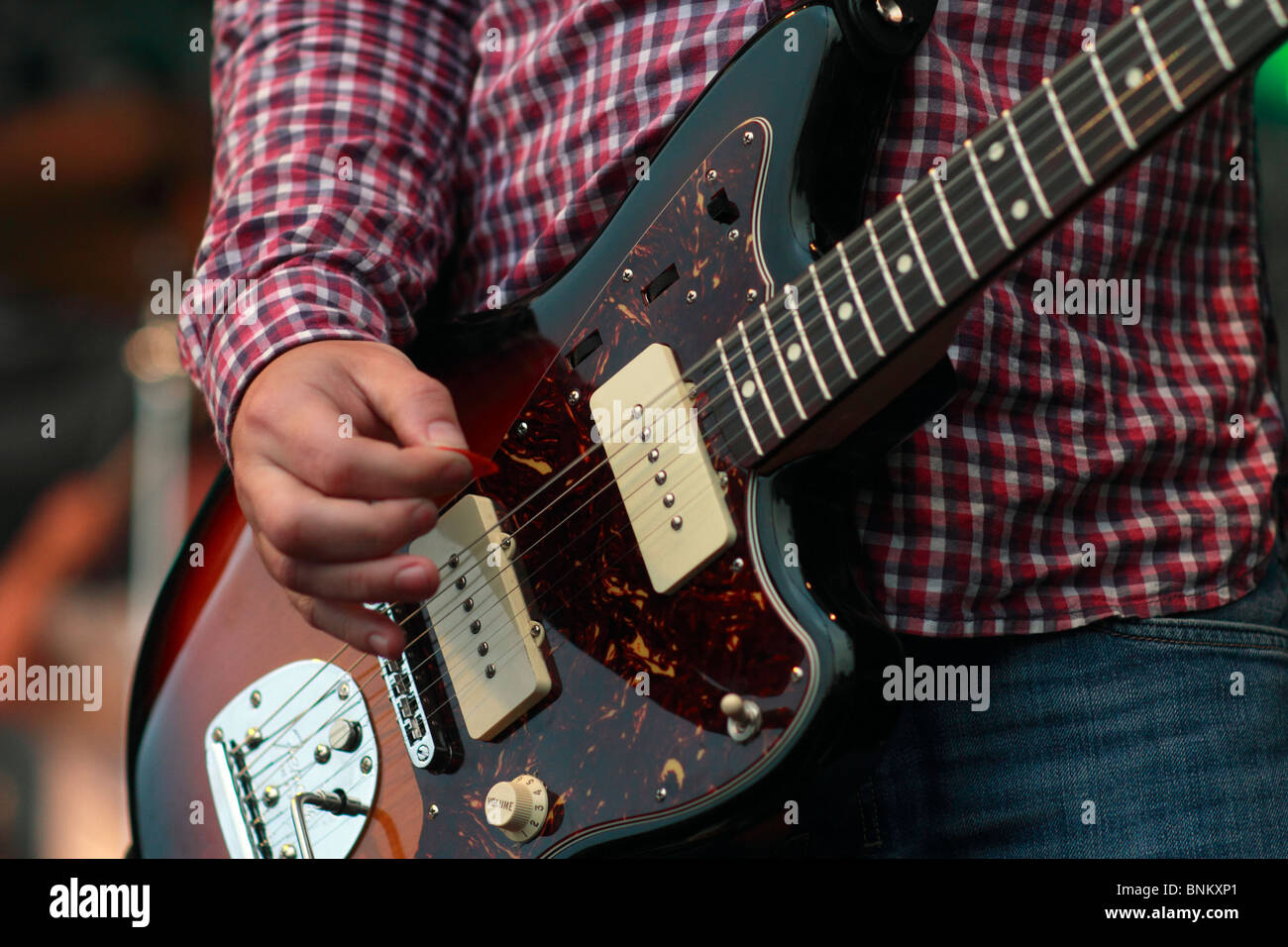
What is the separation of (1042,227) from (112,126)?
2486 millimetres

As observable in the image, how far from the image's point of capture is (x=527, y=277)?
0.83 metres

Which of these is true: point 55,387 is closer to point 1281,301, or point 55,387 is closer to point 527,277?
point 527,277

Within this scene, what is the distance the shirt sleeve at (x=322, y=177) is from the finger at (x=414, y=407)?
8 cm

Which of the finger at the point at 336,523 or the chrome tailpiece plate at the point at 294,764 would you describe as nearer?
the finger at the point at 336,523

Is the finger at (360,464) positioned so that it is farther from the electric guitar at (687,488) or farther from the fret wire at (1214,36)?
the fret wire at (1214,36)

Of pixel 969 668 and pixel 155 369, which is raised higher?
pixel 155 369

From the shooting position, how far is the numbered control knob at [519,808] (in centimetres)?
66

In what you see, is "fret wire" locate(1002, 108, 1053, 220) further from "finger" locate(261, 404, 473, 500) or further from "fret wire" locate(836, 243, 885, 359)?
"finger" locate(261, 404, 473, 500)

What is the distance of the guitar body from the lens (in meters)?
0.59

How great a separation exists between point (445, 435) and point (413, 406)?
31mm

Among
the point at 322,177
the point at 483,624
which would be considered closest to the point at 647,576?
the point at 483,624

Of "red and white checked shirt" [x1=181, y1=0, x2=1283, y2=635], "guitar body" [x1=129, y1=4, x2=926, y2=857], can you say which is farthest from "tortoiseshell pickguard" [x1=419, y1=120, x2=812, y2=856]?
"red and white checked shirt" [x1=181, y1=0, x2=1283, y2=635]

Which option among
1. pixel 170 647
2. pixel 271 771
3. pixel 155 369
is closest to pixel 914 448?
pixel 271 771

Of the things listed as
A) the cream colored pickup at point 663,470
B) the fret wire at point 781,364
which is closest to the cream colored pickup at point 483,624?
the cream colored pickup at point 663,470
